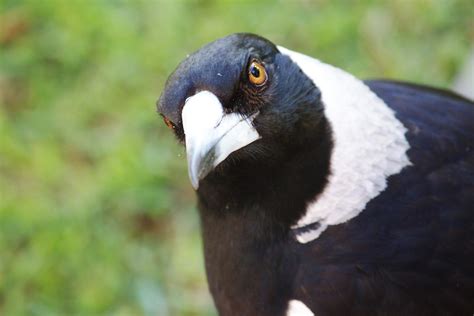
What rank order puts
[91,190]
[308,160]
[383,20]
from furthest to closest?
1. [383,20]
2. [91,190]
3. [308,160]

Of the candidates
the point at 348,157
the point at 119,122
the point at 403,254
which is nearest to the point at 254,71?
the point at 348,157

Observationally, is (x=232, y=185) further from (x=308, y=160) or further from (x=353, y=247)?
(x=353, y=247)

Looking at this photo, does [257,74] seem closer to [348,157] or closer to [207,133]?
[207,133]

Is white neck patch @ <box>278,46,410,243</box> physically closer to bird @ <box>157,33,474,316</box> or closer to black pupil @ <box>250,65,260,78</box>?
bird @ <box>157,33,474,316</box>

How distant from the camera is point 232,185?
2.25 m

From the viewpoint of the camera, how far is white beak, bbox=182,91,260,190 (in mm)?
1969

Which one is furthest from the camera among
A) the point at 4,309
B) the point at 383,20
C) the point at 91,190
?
the point at 383,20

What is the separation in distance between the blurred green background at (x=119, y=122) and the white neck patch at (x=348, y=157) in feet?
3.92

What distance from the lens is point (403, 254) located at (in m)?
2.25

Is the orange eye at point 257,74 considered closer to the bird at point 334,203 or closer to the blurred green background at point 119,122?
the bird at point 334,203

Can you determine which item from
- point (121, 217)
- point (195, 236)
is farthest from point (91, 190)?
point (195, 236)

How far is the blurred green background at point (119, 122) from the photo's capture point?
3408 millimetres

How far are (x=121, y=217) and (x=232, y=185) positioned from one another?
1.41 meters

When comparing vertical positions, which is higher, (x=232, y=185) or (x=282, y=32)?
(x=282, y=32)
